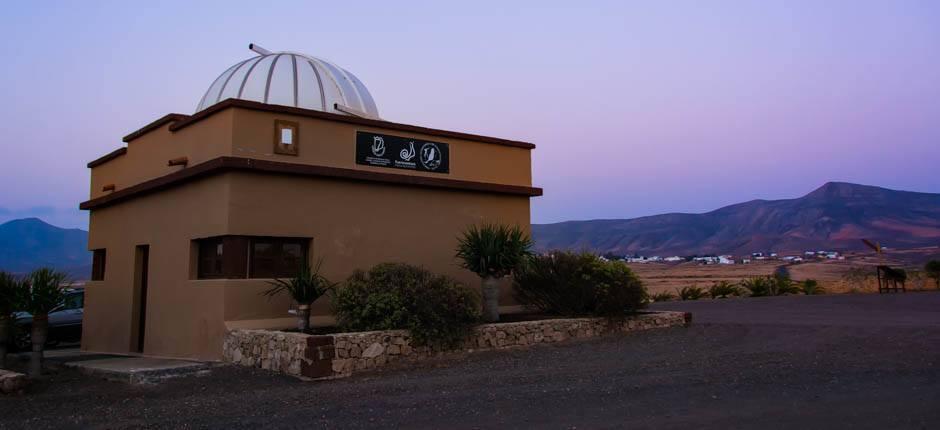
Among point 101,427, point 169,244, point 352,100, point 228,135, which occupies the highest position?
point 352,100

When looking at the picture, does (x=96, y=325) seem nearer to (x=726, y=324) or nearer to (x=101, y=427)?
(x=101, y=427)

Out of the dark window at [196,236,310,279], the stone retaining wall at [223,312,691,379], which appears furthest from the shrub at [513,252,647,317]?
the dark window at [196,236,310,279]

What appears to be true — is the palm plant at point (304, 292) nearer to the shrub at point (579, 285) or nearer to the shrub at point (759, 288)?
the shrub at point (579, 285)

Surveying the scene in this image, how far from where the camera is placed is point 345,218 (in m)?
14.6

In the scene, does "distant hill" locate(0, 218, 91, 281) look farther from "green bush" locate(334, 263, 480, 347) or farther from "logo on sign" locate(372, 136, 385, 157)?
"green bush" locate(334, 263, 480, 347)

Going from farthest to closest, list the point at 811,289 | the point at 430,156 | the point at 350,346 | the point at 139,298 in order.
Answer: the point at 811,289 < the point at 139,298 < the point at 430,156 < the point at 350,346

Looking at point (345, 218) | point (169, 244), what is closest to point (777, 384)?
point (345, 218)

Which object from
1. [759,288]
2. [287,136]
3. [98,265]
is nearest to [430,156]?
[287,136]

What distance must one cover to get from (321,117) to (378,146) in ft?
4.60

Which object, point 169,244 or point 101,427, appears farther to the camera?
point 169,244

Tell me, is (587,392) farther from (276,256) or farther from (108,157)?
(108,157)

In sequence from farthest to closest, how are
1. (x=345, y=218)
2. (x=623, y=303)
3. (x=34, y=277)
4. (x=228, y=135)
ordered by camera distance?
(x=623, y=303), (x=345, y=218), (x=228, y=135), (x=34, y=277)

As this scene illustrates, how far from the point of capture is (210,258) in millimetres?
13859

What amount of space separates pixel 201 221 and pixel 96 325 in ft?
20.6
